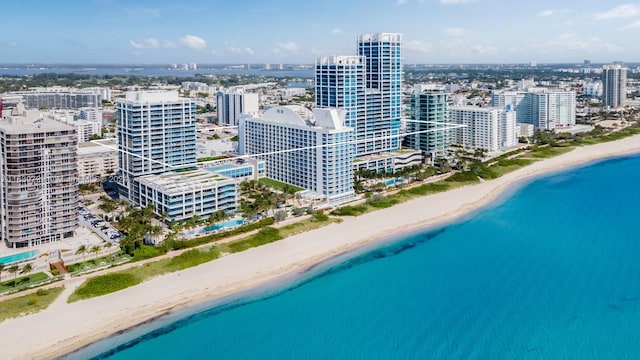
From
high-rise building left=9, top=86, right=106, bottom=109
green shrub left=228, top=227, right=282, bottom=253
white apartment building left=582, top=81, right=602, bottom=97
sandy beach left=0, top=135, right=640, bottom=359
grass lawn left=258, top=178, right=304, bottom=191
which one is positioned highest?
white apartment building left=582, top=81, right=602, bottom=97

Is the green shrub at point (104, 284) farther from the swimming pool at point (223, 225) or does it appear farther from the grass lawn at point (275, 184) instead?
the grass lawn at point (275, 184)

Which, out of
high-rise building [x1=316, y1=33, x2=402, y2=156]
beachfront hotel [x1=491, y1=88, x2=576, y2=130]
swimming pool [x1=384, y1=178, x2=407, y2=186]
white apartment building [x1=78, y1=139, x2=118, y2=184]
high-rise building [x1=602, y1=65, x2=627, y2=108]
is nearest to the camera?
white apartment building [x1=78, y1=139, x2=118, y2=184]

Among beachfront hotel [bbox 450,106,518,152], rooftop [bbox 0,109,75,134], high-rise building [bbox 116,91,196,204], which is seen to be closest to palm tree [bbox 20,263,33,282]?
rooftop [bbox 0,109,75,134]

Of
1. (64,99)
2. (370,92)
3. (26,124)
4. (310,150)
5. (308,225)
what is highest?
(64,99)

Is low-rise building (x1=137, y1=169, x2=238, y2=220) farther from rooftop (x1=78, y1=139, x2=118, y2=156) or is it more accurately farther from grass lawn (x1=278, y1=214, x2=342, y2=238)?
rooftop (x1=78, y1=139, x2=118, y2=156)

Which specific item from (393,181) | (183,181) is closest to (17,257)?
(183,181)

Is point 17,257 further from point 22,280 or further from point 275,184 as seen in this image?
point 275,184
